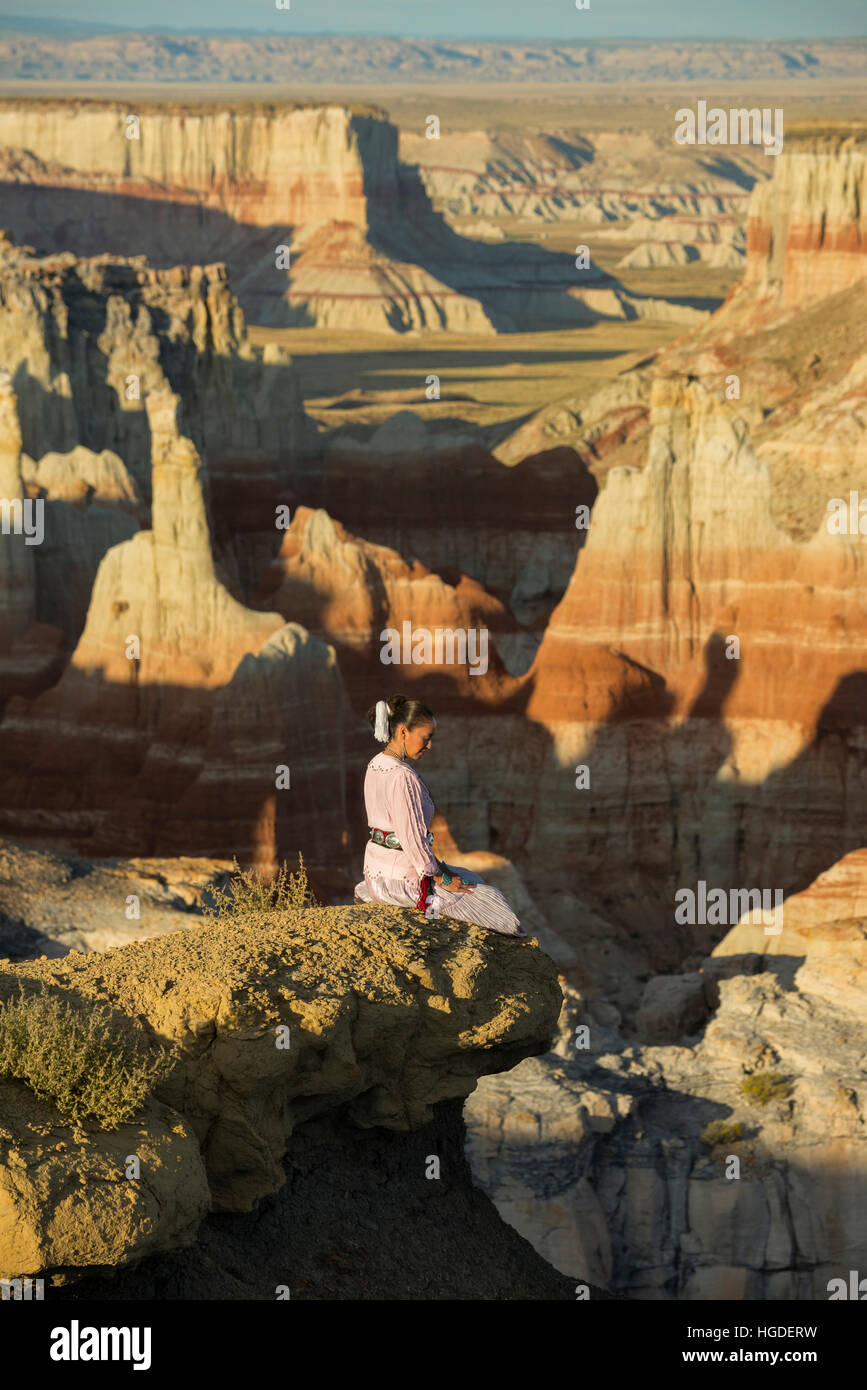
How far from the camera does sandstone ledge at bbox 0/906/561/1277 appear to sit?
9547mm

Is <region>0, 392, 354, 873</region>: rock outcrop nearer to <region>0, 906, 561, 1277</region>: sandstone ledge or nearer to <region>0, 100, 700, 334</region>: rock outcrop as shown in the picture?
<region>0, 906, 561, 1277</region>: sandstone ledge

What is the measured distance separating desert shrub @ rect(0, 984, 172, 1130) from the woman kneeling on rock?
110 inches

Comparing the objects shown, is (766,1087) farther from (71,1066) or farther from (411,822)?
(71,1066)

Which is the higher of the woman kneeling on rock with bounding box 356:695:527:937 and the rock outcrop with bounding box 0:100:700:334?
the rock outcrop with bounding box 0:100:700:334

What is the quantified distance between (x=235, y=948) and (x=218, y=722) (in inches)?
743

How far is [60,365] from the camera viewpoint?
64938 mm

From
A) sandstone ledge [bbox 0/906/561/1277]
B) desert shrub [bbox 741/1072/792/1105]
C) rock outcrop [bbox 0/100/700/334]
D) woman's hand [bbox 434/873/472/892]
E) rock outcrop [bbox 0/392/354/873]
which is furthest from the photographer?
rock outcrop [bbox 0/100/700/334]

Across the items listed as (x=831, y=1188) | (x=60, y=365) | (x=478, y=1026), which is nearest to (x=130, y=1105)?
(x=478, y=1026)

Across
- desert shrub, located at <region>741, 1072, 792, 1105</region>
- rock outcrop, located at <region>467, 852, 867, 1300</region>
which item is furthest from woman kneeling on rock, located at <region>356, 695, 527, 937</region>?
desert shrub, located at <region>741, 1072, 792, 1105</region>

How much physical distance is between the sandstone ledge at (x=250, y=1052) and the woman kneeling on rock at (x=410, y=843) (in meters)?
0.21

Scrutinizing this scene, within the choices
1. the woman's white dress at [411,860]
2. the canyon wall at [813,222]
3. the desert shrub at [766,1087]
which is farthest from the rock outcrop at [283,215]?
the woman's white dress at [411,860]

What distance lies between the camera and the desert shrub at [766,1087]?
20781 mm

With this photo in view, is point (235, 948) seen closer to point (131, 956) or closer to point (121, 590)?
point (131, 956)

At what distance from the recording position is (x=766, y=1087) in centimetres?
2086
